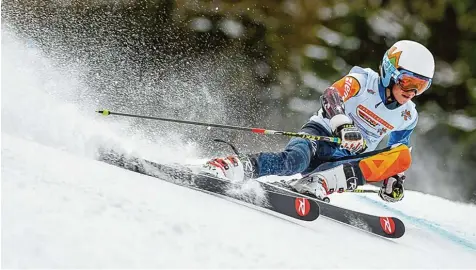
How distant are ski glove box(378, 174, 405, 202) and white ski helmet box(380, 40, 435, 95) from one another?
1.32 ft

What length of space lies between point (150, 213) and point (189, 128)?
4.13 meters

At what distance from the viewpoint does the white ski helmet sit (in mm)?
2145

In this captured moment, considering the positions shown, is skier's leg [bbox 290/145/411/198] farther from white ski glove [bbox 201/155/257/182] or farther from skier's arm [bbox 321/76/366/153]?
white ski glove [bbox 201/155/257/182]

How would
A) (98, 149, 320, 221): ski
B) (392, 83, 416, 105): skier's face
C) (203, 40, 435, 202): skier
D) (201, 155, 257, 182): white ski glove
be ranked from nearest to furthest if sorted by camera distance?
(98, 149, 320, 221): ski
(201, 155, 257, 182): white ski glove
(203, 40, 435, 202): skier
(392, 83, 416, 105): skier's face

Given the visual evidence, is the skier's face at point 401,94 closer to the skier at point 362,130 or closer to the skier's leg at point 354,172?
the skier at point 362,130

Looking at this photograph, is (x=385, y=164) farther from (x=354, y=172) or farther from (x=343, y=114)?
(x=343, y=114)

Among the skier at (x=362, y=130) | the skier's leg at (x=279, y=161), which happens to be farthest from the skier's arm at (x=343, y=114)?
the skier's leg at (x=279, y=161)

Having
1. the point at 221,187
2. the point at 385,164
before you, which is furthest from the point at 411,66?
the point at 221,187

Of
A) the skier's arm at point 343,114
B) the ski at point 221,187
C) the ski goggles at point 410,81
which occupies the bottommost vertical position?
the ski at point 221,187

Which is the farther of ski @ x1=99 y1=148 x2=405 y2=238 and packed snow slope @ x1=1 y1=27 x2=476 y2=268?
ski @ x1=99 y1=148 x2=405 y2=238

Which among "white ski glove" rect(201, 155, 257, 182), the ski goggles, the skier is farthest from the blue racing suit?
"white ski glove" rect(201, 155, 257, 182)

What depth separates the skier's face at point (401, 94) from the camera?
223cm

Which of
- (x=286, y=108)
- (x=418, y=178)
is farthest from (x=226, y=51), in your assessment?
(x=418, y=178)

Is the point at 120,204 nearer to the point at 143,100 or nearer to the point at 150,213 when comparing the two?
the point at 150,213
